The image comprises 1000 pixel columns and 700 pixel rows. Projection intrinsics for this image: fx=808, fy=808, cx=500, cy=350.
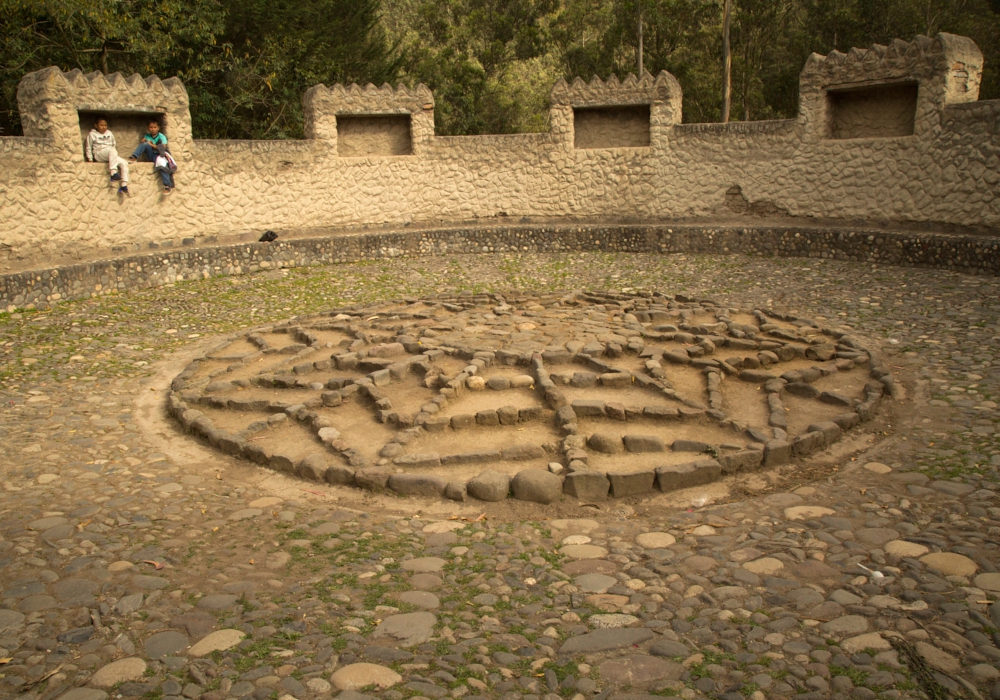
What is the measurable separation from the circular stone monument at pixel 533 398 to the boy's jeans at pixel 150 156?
203 inches

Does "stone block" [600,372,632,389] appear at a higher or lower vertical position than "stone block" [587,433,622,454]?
higher

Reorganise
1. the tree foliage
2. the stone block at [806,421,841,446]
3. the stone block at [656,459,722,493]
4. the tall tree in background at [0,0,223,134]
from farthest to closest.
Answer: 1. the tree foliage
2. the tall tree in background at [0,0,223,134]
3. the stone block at [806,421,841,446]
4. the stone block at [656,459,722,493]

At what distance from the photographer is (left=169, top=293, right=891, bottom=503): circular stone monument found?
5324 millimetres

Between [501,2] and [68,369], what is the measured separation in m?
18.4

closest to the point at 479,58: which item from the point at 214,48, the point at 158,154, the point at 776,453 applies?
the point at 214,48

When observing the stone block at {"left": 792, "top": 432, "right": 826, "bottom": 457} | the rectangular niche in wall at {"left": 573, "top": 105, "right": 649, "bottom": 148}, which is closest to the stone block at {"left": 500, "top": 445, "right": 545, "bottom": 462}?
the stone block at {"left": 792, "top": 432, "right": 826, "bottom": 457}

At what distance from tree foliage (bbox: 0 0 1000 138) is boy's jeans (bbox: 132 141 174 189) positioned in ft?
10.6

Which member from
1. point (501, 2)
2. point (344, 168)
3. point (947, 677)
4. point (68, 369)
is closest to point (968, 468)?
point (947, 677)

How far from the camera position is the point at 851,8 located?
73.0 feet

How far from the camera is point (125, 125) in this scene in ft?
44.2

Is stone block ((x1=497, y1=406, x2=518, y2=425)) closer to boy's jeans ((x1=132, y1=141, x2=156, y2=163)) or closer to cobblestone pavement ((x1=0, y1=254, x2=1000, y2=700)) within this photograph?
cobblestone pavement ((x1=0, y1=254, x2=1000, y2=700))

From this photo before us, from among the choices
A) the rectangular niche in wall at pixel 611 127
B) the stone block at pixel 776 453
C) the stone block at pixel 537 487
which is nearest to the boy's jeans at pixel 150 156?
the rectangular niche in wall at pixel 611 127

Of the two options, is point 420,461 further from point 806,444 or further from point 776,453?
point 806,444

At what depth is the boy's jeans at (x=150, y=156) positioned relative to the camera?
12836 millimetres
